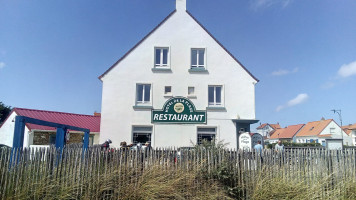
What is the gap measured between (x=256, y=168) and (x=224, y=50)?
37.7 ft

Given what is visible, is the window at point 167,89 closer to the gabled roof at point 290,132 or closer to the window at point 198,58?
the window at point 198,58

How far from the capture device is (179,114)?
15852 mm

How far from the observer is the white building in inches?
618

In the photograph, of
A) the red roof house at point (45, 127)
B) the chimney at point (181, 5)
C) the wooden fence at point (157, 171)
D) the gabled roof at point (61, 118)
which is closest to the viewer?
the wooden fence at point (157, 171)

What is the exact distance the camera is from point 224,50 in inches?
661

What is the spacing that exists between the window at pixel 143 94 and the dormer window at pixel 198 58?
11.5ft

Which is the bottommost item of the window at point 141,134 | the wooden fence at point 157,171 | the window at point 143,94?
the wooden fence at point 157,171

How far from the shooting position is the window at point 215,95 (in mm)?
16391

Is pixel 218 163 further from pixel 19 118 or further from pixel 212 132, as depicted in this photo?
pixel 212 132

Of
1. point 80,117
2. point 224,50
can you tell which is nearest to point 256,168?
point 224,50

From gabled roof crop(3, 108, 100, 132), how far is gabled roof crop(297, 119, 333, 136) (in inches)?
2035

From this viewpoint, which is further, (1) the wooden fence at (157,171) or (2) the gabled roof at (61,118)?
(2) the gabled roof at (61,118)

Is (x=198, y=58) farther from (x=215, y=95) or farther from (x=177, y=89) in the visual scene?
(x=215, y=95)

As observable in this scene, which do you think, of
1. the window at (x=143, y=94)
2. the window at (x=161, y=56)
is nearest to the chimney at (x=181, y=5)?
the window at (x=161, y=56)
